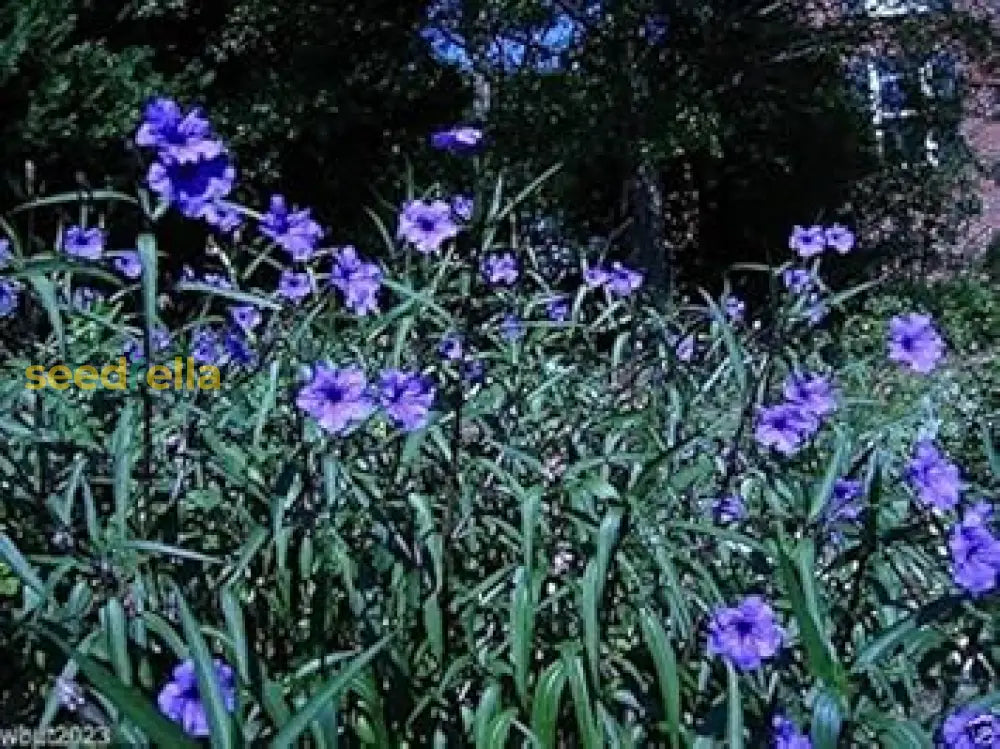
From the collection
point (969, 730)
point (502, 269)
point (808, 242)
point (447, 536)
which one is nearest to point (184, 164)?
point (447, 536)

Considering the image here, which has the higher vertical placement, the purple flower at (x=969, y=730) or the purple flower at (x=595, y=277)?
the purple flower at (x=595, y=277)

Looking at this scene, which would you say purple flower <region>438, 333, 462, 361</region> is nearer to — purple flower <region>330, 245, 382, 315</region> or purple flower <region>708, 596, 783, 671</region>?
purple flower <region>330, 245, 382, 315</region>

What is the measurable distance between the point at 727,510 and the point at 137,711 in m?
1.17

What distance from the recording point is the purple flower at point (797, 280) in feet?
7.73

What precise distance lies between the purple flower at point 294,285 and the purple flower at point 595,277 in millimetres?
702

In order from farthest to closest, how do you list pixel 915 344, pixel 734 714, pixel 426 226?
pixel 426 226, pixel 915 344, pixel 734 714

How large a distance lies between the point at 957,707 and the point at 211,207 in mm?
1034

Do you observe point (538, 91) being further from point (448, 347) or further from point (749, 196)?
point (448, 347)

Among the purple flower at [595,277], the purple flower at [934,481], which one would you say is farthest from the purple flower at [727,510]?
the purple flower at [595,277]

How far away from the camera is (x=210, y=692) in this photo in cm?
134

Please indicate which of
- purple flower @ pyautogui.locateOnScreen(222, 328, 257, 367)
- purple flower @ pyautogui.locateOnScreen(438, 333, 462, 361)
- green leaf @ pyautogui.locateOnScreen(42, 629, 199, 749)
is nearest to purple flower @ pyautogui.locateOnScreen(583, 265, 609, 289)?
purple flower @ pyautogui.locateOnScreen(438, 333, 462, 361)

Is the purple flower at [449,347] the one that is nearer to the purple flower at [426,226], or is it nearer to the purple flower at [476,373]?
the purple flower at [476,373]

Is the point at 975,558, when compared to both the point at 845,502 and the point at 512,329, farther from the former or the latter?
the point at 512,329

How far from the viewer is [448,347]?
2438 millimetres
